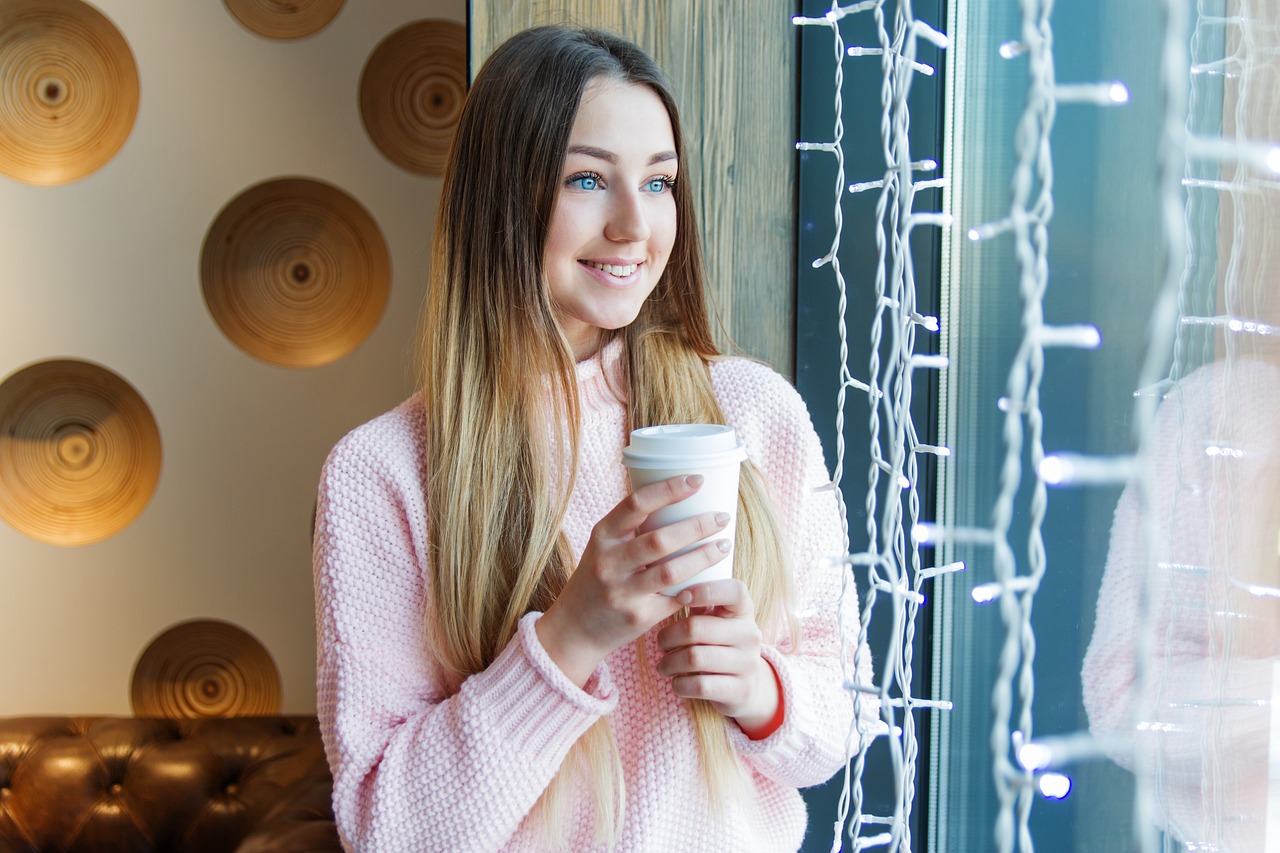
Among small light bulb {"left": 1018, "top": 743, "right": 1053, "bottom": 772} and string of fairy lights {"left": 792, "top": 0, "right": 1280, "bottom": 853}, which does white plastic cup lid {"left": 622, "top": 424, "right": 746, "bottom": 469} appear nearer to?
string of fairy lights {"left": 792, "top": 0, "right": 1280, "bottom": 853}

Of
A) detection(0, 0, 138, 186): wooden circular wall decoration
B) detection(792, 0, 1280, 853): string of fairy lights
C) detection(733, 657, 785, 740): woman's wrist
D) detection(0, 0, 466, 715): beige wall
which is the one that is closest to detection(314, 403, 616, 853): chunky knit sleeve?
detection(733, 657, 785, 740): woman's wrist

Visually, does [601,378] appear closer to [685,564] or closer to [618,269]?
[618,269]

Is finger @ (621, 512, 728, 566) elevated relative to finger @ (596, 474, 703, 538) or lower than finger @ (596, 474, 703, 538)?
lower

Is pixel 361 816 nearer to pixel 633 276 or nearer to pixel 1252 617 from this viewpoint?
pixel 633 276

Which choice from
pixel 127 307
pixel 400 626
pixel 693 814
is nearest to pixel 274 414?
pixel 127 307

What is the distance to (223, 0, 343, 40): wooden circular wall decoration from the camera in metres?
2.22

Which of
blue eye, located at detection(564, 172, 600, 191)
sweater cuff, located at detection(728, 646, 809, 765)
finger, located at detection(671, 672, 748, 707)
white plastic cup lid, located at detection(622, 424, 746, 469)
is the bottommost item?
sweater cuff, located at detection(728, 646, 809, 765)

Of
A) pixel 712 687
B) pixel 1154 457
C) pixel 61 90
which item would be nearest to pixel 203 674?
pixel 61 90

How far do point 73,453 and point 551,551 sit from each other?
180 centimetres

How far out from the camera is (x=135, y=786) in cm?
202

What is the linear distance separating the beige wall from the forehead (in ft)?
Answer: 4.53

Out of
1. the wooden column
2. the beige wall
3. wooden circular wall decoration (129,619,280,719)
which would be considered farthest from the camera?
wooden circular wall decoration (129,619,280,719)

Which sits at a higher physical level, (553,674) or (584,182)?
(584,182)

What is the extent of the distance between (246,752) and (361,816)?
1.34 meters
